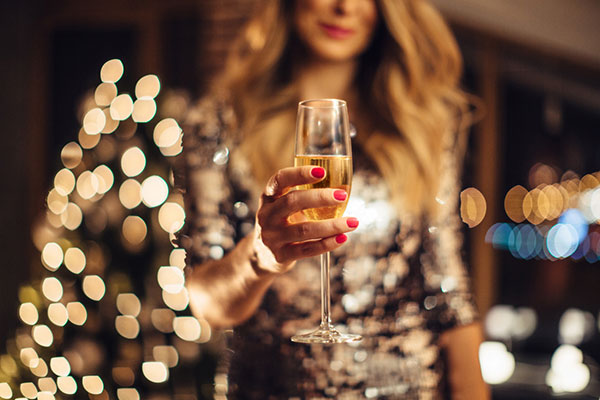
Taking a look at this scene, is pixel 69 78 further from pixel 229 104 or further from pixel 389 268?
pixel 389 268

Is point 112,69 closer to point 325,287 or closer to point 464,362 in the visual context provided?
point 464,362

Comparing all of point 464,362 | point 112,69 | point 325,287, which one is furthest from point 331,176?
point 112,69

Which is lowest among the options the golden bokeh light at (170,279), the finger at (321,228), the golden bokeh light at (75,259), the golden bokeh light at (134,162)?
the golden bokeh light at (170,279)

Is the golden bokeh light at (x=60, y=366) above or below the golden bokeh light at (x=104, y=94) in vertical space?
below

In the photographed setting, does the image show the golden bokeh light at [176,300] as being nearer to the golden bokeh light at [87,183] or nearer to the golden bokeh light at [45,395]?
the golden bokeh light at [87,183]

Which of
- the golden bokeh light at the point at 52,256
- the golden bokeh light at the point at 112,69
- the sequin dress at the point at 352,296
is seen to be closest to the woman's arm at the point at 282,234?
the sequin dress at the point at 352,296

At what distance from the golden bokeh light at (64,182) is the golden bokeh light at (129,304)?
0.49m

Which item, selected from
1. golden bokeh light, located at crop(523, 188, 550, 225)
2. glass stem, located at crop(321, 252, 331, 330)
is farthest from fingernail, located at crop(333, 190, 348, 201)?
golden bokeh light, located at crop(523, 188, 550, 225)

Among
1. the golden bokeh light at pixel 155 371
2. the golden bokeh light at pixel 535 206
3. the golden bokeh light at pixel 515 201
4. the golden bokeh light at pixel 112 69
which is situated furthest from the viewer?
the golden bokeh light at pixel 535 206

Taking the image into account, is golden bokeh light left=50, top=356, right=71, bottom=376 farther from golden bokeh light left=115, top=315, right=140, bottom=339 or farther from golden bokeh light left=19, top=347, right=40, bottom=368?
golden bokeh light left=115, top=315, right=140, bottom=339

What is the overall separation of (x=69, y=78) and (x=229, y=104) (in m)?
2.95

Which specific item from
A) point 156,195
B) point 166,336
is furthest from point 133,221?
point 166,336

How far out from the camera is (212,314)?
129 centimetres

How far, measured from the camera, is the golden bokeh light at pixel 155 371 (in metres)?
2.23
